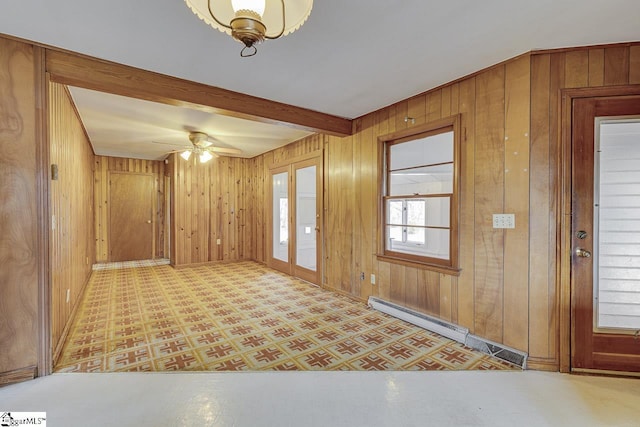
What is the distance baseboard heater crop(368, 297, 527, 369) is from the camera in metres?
2.31

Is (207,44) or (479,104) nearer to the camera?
(207,44)

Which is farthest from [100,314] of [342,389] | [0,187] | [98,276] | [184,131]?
[342,389]

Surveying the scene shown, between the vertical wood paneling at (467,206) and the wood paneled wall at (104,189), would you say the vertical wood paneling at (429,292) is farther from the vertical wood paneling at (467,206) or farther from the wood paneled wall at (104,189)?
the wood paneled wall at (104,189)

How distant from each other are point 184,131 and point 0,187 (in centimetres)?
268

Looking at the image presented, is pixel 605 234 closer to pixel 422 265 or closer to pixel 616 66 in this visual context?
pixel 616 66

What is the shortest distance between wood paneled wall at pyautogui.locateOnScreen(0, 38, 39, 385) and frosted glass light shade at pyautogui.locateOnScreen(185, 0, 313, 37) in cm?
171

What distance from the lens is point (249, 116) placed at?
3.11 meters

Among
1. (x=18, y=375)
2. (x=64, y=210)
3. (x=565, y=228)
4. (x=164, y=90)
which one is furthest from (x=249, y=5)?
(x=64, y=210)

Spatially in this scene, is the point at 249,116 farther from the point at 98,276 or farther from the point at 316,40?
the point at 98,276

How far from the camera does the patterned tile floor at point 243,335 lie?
229cm

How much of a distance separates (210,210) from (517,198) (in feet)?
19.0

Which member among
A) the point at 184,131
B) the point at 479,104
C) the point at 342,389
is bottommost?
the point at 342,389

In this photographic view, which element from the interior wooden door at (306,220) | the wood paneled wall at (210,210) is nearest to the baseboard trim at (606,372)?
the interior wooden door at (306,220)

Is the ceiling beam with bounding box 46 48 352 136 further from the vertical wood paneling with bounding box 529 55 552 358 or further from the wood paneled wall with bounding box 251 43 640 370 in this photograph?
the vertical wood paneling with bounding box 529 55 552 358
